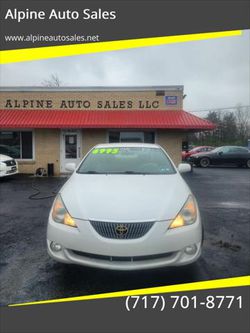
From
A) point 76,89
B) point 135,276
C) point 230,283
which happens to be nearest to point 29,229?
point 135,276

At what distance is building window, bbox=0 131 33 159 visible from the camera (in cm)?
1433

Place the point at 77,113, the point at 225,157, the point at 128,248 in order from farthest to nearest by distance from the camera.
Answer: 1. the point at 225,157
2. the point at 77,113
3. the point at 128,248

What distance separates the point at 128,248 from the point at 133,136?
38.6 ft

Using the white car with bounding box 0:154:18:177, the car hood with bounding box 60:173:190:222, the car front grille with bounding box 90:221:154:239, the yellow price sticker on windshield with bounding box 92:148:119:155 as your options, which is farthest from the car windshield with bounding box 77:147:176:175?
the white car with bounding box 0:154:18:177

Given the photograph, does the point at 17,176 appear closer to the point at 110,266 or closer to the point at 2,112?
the point at 2,112

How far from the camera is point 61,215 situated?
3.19m

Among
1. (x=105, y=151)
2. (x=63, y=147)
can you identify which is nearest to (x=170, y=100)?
(x=63, y=147)

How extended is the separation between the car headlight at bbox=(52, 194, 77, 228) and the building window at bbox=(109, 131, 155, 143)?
36.5 ft

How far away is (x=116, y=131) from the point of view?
14375 mm

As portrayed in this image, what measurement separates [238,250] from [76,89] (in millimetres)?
12114

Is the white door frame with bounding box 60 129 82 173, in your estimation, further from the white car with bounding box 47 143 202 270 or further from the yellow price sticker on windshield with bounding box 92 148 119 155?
the white car with bounding box 47 143 202 270

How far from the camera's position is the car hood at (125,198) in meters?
2.97

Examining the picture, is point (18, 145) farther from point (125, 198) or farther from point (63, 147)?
point (125, 198)

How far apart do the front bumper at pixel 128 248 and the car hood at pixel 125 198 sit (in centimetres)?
14
